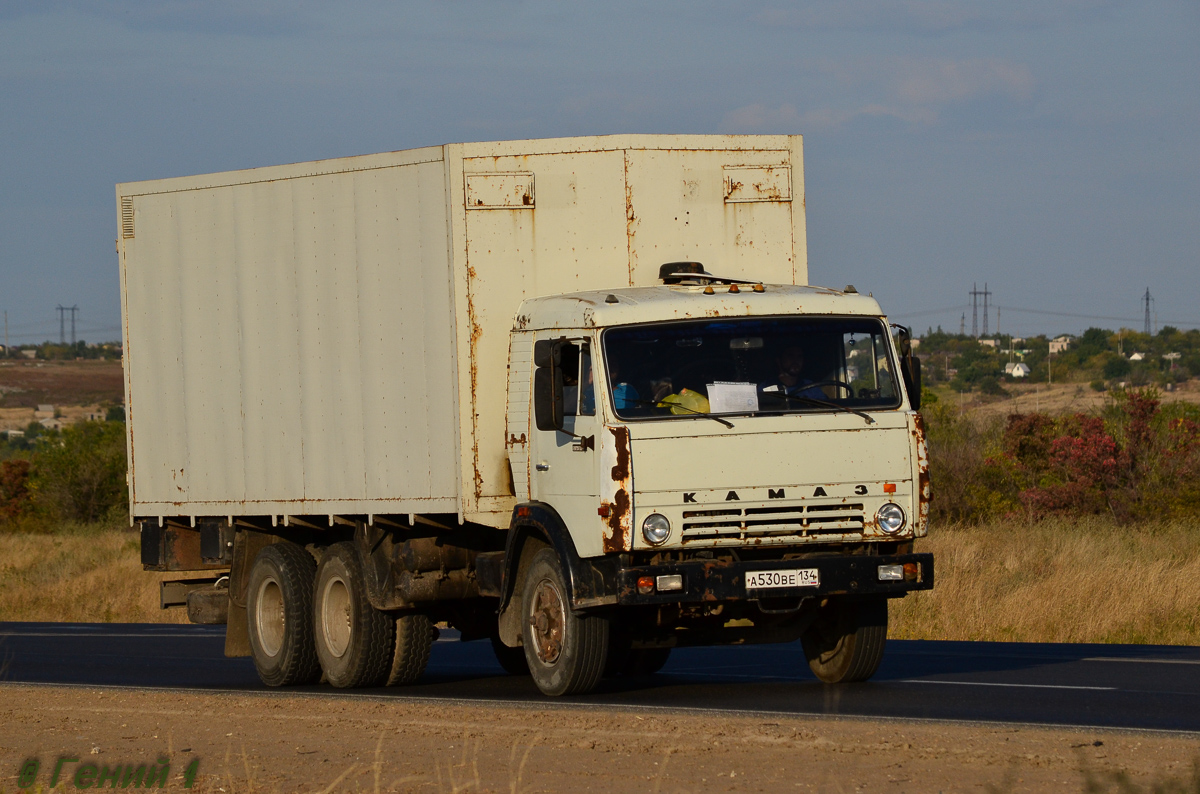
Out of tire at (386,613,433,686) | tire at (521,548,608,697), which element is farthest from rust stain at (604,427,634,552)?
tire at (386,613,433,686)

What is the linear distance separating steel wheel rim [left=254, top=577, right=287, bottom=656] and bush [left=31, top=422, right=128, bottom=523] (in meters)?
34.5

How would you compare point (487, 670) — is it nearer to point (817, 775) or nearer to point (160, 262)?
point (160, 262)

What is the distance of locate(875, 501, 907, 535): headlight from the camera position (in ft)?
34.9

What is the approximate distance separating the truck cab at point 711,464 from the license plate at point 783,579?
0.04 ft

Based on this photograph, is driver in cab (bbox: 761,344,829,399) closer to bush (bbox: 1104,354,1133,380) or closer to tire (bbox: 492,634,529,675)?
tire (bbox: 492,634,529,675)

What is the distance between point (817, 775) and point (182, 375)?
852 centimetres

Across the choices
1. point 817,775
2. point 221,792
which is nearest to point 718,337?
point 817,775

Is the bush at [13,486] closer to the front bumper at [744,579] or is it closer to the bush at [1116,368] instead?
the front bumper at [744,579]

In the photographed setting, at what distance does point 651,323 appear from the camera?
10797 mm

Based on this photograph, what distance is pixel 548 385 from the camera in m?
10.8

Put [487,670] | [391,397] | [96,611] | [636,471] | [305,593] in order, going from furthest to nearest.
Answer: [96,611] < [487,670] < [305,593] < [391,397] < [636,471]

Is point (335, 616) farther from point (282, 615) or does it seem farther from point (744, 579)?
point (744, 579)

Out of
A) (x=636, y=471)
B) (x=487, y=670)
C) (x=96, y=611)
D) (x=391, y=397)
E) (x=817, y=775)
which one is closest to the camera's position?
(x=817, y=775)

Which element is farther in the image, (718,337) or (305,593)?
(305,593)
